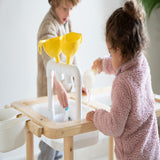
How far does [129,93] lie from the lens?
79cm

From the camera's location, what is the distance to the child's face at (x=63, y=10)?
1292mm

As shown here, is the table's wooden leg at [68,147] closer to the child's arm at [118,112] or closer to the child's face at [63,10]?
the child's arm at [118,112]

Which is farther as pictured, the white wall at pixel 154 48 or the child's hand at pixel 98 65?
the white wall at pixel 154 48

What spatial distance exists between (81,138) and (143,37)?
0.41m

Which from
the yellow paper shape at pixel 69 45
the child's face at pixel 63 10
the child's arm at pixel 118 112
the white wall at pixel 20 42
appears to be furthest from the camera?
the white wall at pixel 20 42

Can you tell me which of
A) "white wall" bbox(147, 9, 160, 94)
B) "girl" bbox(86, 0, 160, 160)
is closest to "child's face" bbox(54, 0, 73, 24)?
"girl" bbox(86, 0, 160, 160)

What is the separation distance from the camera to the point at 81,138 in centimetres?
93

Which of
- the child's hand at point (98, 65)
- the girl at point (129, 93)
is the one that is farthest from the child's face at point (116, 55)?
the child's hand at point (98, 65)

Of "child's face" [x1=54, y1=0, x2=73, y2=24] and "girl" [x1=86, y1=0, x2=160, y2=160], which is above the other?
"child's face" [x1=54, y1=0, x2=73, y2=24]

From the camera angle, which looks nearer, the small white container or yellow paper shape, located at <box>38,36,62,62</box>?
the small white container

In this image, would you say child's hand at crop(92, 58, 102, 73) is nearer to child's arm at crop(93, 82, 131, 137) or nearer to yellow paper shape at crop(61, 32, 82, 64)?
yellow paper shape at crop(61, 32, 82, 64)

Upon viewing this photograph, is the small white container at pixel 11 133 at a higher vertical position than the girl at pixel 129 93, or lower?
lower

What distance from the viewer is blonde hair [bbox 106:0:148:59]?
79cm

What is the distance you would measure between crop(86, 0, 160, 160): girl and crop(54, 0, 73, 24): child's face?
1.71 ft
